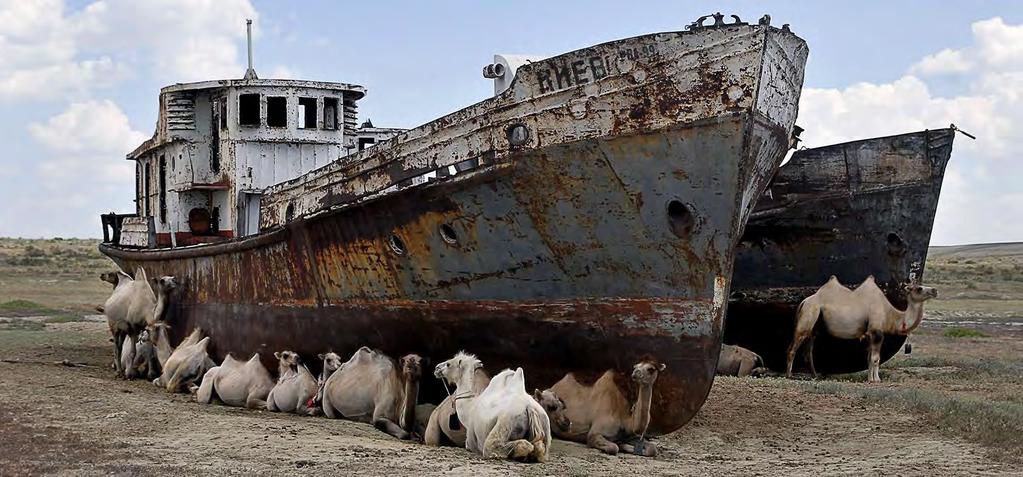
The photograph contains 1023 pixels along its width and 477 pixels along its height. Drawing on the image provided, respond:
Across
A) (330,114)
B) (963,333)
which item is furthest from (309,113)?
(963,333)

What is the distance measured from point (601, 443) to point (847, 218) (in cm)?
777

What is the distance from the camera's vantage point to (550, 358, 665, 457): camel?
8.81m

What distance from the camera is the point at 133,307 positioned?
49.6 ft

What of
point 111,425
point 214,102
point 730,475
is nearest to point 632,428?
point 730,475

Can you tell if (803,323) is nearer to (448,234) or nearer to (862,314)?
(862,314)

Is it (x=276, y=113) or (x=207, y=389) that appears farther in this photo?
(x=276, y=113)

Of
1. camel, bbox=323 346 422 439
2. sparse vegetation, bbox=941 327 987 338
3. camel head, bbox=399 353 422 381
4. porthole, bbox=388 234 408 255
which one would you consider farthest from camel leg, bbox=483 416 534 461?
sparse vegetation, bbox=941 327 987 338

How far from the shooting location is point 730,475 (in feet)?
26.3

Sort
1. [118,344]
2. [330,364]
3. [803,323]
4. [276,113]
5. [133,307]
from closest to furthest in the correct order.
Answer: [330,364] < [803,323] < [133,307] < [118,344] < [276,113]

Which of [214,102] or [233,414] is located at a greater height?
[214,102]

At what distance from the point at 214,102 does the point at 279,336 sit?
4.28 meters

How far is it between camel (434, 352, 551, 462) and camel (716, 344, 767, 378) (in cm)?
637

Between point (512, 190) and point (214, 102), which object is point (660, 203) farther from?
point (214, 102)

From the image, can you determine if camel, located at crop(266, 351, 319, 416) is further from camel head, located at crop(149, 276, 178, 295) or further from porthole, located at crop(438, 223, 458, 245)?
camel head, located at crop(149, 276, 178, 295)
